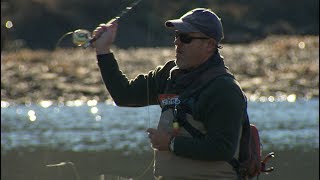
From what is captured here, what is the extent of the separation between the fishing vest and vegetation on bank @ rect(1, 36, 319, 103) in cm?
1780

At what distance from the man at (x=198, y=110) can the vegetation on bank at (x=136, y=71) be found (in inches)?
699

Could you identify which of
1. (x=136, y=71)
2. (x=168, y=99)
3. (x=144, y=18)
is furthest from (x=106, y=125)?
(x=144, y=18)

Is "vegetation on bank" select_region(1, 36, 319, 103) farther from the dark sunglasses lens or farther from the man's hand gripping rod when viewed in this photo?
the dark sunglasses lens

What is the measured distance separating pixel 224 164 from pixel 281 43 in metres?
22.5

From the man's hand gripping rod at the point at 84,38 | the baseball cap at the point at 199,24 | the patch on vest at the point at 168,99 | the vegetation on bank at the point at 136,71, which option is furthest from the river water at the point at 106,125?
the baseball cap at the point at 199,24

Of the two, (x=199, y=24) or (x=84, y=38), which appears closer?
(x=199, y=24)

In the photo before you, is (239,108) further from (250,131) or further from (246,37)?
(246,37)

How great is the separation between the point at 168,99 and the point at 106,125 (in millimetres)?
13387

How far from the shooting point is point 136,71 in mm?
24203

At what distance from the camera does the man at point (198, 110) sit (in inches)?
162

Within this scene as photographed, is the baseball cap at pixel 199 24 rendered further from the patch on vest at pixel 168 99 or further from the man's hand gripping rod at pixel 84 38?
the man's hand gripping rod at pixel 84 38

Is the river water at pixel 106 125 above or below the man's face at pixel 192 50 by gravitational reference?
below

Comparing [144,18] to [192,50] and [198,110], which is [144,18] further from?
[198,110]

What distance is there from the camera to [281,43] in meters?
26.5
